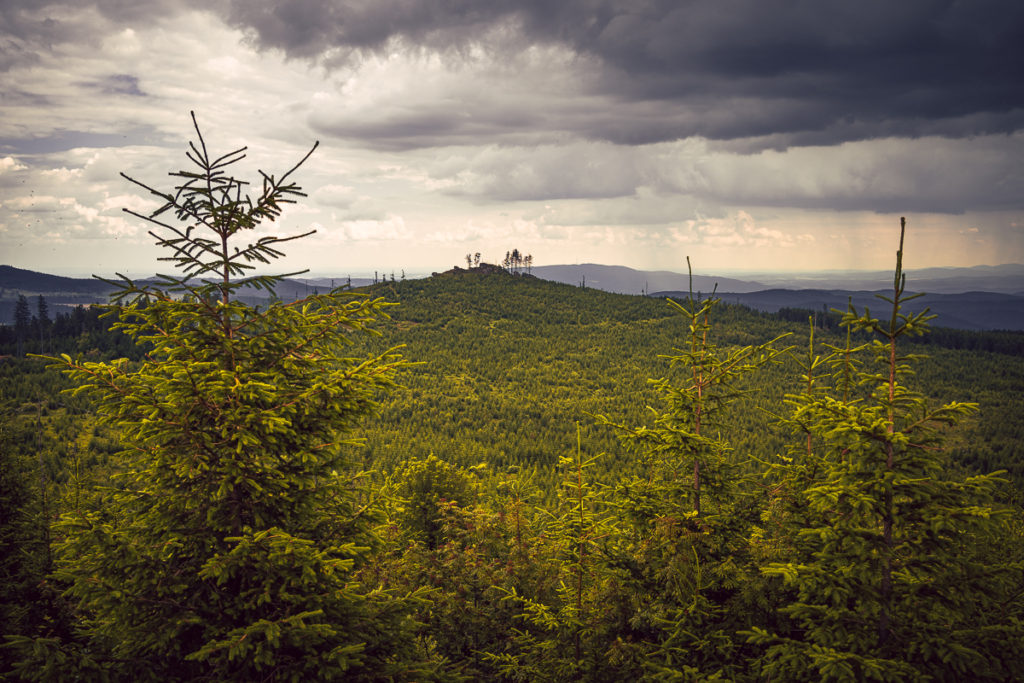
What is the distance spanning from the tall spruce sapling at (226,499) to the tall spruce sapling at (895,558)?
605 cm

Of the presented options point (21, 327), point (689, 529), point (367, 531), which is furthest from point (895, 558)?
point (21, 327)

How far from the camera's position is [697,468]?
31.1 ft

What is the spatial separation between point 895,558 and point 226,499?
9.54 meters

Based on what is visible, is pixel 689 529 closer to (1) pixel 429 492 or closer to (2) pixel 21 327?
(1) pixel 429 492

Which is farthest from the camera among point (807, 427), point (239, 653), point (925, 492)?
point (807, 427)

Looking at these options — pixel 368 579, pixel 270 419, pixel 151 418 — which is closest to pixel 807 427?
pixel 270 419

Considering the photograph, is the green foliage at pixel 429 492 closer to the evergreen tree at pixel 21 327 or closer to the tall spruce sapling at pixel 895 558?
the tall spruce sapling at pixel 895 558

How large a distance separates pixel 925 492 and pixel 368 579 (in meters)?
15.3

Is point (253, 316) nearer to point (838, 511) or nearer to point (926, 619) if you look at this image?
point (838, 511)

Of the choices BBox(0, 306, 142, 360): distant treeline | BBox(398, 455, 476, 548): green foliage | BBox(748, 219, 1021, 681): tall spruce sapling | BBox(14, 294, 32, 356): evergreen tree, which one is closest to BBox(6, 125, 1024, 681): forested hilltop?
BBox(748, 219, 1021, 681): tall spruce sapling

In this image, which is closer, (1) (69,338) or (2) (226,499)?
(2) (226,499)

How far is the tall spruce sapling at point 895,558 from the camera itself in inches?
266

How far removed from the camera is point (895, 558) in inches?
284

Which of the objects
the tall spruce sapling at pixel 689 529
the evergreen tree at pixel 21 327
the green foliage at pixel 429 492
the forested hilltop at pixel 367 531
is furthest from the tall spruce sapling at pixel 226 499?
the evergreen tree at pixel 21 327
